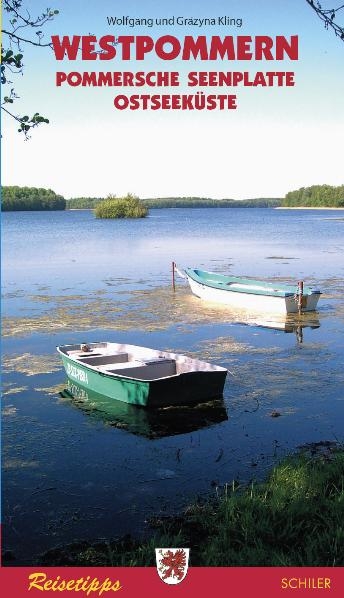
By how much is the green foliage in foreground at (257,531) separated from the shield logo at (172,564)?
1.29 m

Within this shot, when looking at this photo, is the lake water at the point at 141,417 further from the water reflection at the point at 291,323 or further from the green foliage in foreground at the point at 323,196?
the green foliage in foreground at the point at 323,196

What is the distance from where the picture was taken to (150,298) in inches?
1139

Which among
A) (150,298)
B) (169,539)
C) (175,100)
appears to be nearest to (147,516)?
(169,539)

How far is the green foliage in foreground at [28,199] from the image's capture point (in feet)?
532

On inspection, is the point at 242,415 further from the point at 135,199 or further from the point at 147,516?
the point at 135,199

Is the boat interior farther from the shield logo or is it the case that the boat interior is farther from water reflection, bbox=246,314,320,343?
the shield logo

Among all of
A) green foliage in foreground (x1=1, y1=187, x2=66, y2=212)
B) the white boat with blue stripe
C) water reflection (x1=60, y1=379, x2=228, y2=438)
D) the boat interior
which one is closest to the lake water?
water reflection (x1=60, y1=379, x2=228, y2=438)
